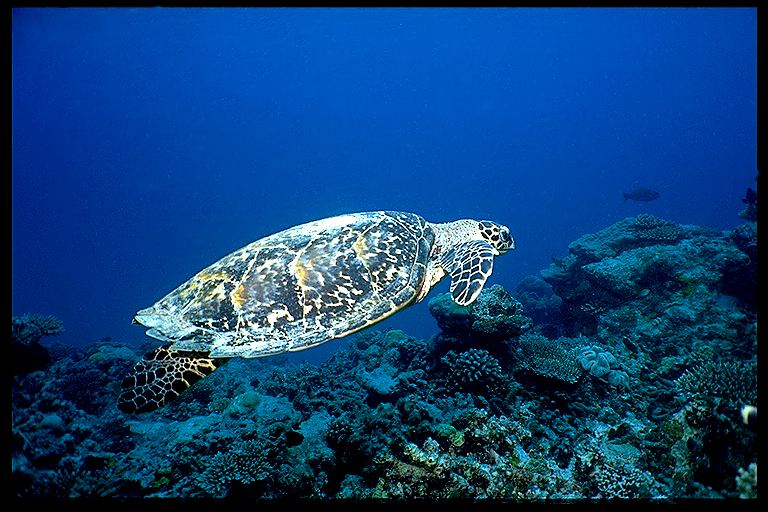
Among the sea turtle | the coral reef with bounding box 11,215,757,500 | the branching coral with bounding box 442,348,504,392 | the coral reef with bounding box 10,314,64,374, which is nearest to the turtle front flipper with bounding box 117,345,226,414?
the sea turtle

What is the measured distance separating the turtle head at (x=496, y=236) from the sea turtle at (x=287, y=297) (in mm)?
759

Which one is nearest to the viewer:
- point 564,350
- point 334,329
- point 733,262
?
point 334,329

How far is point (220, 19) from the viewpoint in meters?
83.8

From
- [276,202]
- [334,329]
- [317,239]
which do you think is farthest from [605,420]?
[276,202]

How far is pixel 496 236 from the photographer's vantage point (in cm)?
564

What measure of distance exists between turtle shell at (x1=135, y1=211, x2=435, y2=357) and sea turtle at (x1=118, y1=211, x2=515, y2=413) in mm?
12

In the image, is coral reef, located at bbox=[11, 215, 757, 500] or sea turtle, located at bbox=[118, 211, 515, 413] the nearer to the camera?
coral reef, located at bbox=[11, 215, 757, 500]

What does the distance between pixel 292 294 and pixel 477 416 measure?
2.78 m

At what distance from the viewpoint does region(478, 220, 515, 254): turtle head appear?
5.61 meters

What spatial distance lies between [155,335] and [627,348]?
25.8ft

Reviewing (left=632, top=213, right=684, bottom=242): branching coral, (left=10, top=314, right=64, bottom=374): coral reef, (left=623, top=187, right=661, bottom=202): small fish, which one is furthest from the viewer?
(left=623, top=187, right=661, bottom=202): small fish

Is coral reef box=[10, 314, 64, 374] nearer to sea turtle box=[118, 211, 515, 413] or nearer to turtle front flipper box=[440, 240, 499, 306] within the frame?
sea turtle box=[118, 211, 515, 413]

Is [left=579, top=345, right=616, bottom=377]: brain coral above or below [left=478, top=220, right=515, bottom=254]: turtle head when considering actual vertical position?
below
